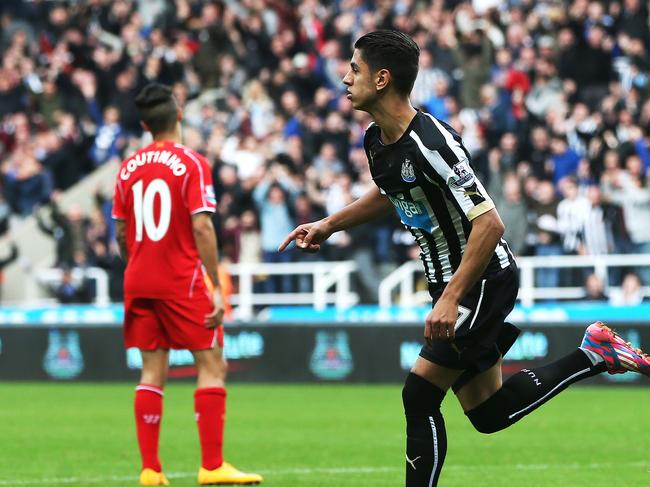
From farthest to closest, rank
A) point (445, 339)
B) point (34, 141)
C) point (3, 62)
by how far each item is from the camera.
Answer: point (3, 62) < point (34, 141) < point (445, 339)

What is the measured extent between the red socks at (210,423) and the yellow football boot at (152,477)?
260 millimetres

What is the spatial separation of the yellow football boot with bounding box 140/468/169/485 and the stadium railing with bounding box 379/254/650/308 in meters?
9.29

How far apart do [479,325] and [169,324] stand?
2800 millimetres

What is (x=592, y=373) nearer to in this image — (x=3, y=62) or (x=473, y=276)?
(x=473, y=276)

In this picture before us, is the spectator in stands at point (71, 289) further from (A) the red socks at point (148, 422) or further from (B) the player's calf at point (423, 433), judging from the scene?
(B) the player's calf at point (423, 433)

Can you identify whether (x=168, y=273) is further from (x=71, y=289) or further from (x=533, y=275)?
(x=71, y=289)

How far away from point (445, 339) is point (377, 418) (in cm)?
700

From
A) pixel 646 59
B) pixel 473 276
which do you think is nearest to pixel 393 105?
pixel 473 276

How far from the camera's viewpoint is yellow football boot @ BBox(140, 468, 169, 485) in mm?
8578

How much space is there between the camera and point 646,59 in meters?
20.5

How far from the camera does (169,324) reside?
8852mm

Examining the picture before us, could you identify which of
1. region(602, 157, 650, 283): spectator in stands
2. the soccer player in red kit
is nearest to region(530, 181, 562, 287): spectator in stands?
region(602, 157, 650, 283): spectator in stands

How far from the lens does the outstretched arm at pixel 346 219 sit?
7.22 meters

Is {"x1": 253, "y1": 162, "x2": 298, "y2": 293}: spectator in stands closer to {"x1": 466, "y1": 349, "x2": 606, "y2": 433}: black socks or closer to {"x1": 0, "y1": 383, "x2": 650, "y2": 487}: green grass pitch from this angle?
{"x1": 0, "y1": 383, "x2": 650, "y2": 487}: green grass pitch
